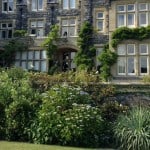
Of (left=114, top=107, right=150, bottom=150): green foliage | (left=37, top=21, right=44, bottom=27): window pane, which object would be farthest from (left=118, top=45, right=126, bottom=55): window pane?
(left=114, top=107, right=150, bottom=150): green foliage

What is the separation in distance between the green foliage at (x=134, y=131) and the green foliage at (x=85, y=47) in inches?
631

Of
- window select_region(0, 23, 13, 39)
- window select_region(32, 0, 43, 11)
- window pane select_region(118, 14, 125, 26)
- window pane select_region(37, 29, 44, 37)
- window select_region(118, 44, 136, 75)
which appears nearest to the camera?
window select_region(118, 44, 136, 75)

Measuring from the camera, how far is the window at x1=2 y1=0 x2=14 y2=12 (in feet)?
126

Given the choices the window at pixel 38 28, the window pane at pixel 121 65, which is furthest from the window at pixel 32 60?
the window pane at pixel 121 65

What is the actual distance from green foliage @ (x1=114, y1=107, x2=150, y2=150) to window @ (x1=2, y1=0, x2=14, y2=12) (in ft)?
76.4

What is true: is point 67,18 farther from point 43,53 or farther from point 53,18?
point 43,53

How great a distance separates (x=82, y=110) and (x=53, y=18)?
2015 centimetres

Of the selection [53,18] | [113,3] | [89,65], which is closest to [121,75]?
[89,65]

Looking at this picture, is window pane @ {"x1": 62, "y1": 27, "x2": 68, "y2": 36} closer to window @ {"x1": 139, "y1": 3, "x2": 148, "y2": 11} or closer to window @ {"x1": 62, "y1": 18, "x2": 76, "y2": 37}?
window @ {"x1": 62, "y1": 18, "x2": 76, "y2": 37}

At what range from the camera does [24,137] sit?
18.8 metres

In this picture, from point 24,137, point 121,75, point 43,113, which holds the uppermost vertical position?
point 121,75

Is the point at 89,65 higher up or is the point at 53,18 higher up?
the point at 53,18

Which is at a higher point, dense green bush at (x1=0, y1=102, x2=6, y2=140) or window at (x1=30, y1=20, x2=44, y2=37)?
window at (x1=30, y1=20, x2=44, y2=37)

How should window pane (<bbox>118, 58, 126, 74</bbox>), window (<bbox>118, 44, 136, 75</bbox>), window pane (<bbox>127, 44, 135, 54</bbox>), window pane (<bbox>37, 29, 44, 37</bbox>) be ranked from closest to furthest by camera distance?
window (<bbox>118, 44, 136, 75</bbox>)
window pane (<bbox>118, 58, 126, 74</bbox>)
window pane (<bbox>127, 44, 135, 54</bbox>)
window pane (<bbox>37, 29, 44, 37</bbox>)
